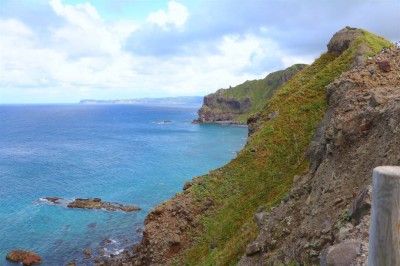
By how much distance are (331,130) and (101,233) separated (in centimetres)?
4009

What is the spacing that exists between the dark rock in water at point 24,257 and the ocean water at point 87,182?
0.87m

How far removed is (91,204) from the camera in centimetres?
5947

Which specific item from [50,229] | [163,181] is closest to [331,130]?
[50,229]

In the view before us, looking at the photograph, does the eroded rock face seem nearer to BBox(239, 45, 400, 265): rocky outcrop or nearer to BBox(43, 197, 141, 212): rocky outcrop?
BBox(239, 45, 400, 265): rocky outcrop

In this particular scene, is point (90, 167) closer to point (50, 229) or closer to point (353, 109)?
point (50, 229)

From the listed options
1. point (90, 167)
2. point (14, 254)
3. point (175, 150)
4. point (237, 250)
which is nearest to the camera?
point (237, 250)

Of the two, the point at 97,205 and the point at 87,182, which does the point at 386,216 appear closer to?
the point at 97,205

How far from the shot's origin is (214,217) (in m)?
30.0

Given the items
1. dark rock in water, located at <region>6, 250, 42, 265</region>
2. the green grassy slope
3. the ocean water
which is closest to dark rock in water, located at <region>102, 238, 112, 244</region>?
the ocean water

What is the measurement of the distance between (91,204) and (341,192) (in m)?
53.1

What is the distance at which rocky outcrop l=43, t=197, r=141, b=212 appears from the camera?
57731 mm

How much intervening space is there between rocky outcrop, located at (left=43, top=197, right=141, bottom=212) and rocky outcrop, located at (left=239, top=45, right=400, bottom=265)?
1658 inches

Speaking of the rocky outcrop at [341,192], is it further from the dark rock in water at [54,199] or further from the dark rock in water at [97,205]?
the dark rock in water at [54,199]

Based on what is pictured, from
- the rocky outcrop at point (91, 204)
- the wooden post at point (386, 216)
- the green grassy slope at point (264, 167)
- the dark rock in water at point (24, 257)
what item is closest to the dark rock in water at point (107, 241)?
the dark rock in water at point (24, 257)
